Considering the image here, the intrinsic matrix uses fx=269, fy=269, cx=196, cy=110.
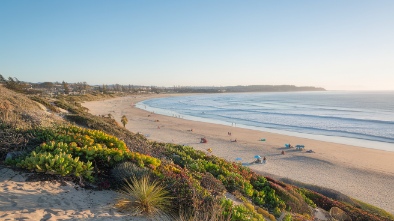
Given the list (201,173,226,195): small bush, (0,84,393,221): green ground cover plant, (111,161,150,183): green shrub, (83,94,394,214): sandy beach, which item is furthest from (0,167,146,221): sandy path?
(83,94,394,214): sandy beach

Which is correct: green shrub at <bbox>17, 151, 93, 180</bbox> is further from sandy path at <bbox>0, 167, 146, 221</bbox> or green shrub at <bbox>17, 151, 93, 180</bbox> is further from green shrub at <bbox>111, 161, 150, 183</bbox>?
green shrub at <bbox>111, 161, 150, 183</bbox>

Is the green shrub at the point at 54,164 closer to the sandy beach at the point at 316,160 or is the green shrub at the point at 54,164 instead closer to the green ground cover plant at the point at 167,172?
the green ground cover plant at the point at 167,172

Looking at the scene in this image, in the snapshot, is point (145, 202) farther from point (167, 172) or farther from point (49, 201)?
point (49, 201)

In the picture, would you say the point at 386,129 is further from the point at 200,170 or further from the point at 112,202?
the point at 112,202

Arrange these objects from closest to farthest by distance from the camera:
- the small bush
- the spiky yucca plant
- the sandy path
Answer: the sandy path, the spiky yucca plant, the small bush

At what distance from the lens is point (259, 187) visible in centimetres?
821

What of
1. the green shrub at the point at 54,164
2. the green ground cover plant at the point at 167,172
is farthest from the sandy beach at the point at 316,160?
the green shrub at the point at 54,164

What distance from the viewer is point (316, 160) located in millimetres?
19781

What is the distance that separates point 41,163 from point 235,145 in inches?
795

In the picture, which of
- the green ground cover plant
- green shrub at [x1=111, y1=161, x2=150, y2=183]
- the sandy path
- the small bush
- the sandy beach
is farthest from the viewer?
the sandy beach

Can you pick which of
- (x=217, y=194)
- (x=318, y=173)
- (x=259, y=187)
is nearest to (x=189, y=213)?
(x=217, y=194)

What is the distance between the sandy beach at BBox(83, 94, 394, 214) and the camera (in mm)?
14461

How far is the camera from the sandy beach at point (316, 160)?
14461 mm

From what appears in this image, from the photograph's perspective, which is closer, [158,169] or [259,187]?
[158,169]
